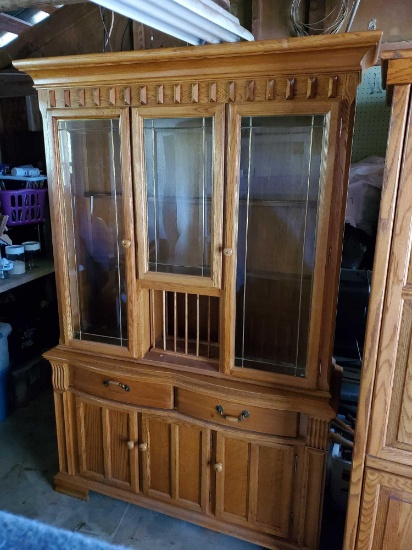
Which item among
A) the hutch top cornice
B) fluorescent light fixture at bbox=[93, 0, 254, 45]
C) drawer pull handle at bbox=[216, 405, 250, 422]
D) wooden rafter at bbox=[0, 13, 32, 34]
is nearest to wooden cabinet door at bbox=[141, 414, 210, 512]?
drawer pull handle at bbox=[216, 405, 250, 422]

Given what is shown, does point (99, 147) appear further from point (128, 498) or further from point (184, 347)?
point (128, 498)

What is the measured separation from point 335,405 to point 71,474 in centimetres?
131

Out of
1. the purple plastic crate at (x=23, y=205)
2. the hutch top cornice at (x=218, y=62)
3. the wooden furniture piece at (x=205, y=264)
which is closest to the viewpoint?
the hutch top cornice at (x=218, y=62)

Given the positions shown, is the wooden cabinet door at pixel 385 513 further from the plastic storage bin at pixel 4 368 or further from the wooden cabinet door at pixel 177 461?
the plastic storage bin at pixel 4 368

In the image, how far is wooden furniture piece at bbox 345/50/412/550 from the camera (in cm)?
108

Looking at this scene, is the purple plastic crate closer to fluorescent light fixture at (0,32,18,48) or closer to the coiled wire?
fluorescent light fixture at (0,32,18,48)

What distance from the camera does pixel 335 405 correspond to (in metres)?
1.57

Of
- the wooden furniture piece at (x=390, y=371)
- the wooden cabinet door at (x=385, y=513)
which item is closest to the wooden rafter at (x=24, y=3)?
the wooden furniture piece at (x=390, y=371)

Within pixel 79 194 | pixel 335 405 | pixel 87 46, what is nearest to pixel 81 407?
pixel 79 194

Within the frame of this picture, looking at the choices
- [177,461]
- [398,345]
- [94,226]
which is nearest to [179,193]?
[94,226]

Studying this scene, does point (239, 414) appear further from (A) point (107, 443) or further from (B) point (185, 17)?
(B) point (185, 17)

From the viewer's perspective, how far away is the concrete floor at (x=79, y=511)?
1818 mm

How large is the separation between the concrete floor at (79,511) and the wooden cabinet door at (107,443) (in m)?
0.14

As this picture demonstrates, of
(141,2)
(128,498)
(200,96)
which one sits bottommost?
(128,498)
